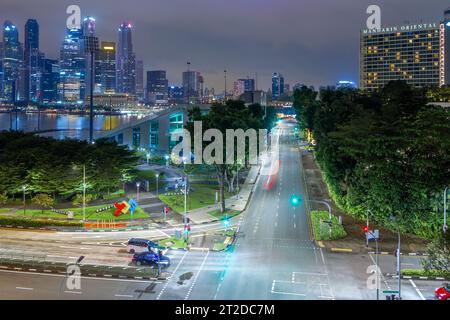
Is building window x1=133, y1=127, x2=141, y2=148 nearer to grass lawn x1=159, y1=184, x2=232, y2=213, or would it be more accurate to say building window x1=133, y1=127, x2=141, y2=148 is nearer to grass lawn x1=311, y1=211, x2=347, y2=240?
grass lawn x1=159, y1=184, x2=232, y2=213

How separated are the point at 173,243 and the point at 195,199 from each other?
1937 cm

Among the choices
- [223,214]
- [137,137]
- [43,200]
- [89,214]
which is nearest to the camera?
[89,214]

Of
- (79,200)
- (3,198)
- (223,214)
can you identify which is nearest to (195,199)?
(223,214)

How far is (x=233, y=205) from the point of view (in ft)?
186

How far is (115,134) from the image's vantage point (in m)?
96.4

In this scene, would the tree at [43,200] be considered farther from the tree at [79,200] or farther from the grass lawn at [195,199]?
the grass lawn at [195,199]

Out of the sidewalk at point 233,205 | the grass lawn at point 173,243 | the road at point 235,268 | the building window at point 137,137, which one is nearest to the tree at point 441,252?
the road at point 235,268

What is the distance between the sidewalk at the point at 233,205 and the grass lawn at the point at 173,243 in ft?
24.9

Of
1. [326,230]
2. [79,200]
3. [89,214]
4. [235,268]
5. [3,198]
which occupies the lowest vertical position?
[235,268]

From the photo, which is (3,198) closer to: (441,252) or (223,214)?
(223,214)

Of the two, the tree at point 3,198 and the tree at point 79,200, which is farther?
the tree at point 79,200

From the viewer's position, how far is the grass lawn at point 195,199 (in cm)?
5494

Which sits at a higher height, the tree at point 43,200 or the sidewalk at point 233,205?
the tree at point 43,200
